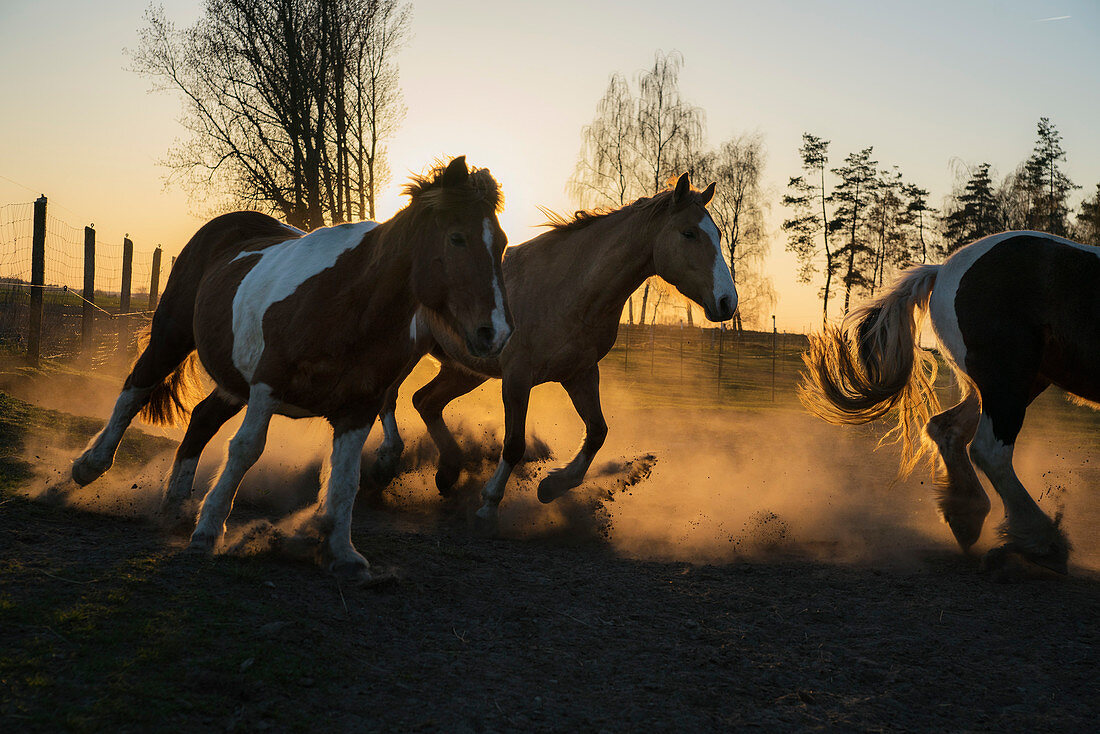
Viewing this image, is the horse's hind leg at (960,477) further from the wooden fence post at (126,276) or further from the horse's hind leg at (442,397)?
the wooden fence post at (126,276)

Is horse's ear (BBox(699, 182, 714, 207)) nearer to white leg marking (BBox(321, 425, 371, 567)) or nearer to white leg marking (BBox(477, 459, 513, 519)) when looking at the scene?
white leg marking (BBox(477, 459, 513, 519))

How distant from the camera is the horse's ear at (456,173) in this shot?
11.8ft

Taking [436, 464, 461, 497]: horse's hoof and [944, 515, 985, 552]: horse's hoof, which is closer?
[944, 515, 985, 552]: horse's hoof

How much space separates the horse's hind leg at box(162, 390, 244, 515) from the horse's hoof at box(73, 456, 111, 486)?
442 millimetres

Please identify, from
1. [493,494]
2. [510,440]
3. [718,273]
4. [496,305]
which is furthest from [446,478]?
[496,305]

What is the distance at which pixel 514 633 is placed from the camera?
3.49 metres

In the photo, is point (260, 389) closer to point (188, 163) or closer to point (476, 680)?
point (476, 680)

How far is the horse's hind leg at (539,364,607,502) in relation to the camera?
19.6ft

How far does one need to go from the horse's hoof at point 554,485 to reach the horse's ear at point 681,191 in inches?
86.7

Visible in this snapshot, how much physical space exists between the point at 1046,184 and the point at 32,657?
3739cm

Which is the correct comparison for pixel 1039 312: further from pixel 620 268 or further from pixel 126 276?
pixel 126 276

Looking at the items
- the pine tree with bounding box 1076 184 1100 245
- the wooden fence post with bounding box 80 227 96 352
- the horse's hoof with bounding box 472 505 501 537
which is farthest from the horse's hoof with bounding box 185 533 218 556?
the pine tree with bounding box 1076 184 1100 245

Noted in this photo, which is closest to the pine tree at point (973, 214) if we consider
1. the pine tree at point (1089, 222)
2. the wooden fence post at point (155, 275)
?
the pine tree at point (1089, 222)

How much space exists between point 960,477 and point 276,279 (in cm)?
475
